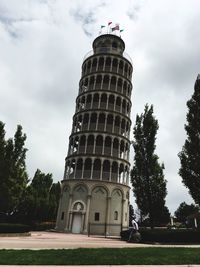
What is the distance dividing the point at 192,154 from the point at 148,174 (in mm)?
6576

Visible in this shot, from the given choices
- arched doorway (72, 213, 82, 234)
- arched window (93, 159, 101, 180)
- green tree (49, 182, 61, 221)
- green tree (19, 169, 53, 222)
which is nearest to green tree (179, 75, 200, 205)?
arched window (93, 159, 101, 180)

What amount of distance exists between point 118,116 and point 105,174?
10.6 m

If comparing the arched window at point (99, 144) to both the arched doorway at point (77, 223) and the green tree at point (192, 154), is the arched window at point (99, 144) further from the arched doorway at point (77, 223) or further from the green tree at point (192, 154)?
the green tree at point (192, 154)

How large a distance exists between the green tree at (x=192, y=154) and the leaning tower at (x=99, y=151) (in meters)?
16.2

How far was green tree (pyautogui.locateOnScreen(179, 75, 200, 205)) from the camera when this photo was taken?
102 ft

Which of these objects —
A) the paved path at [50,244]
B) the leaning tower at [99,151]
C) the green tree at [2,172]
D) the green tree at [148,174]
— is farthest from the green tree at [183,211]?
the paved path at [50,244]

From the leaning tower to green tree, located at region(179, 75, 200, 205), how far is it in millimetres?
16174

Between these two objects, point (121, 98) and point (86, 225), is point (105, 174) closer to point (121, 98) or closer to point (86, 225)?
point (86, 225)

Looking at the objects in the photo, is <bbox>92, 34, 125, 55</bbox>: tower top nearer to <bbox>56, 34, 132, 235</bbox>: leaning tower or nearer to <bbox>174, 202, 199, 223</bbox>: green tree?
<bbox>56, 34, 132, 235</bbox>: leaning tower

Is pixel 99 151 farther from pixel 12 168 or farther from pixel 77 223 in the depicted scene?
pixel 12 168

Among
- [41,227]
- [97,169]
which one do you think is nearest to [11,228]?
[41,227]

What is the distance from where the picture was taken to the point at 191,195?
103 feet

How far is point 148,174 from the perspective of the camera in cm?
3584

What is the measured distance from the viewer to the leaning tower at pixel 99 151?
145 ft
